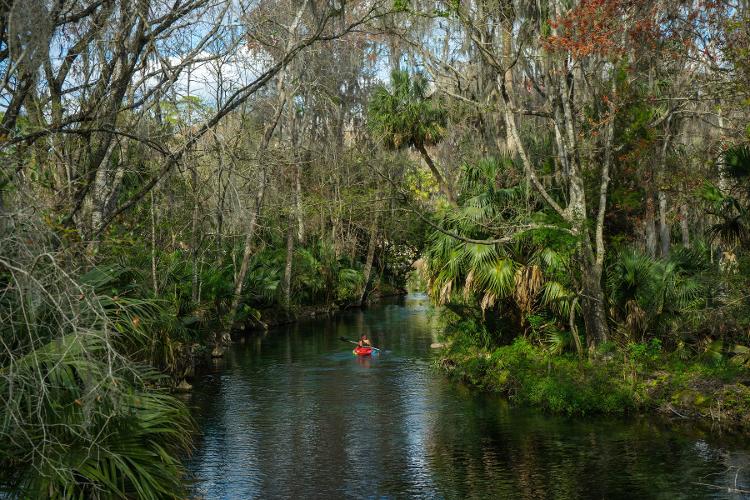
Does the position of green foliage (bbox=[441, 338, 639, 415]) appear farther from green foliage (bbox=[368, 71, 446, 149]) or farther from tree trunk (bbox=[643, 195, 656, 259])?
green foliage (bbox=[368, 71, 446, 149])

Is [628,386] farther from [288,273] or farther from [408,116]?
[288,273]

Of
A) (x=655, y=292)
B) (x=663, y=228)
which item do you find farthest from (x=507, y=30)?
(x=663, y=228)

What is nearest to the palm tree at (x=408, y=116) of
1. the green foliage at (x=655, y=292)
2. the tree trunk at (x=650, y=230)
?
the tree trunk at (x=650, y=230)

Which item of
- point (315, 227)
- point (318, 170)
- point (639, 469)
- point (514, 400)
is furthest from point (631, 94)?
point (315, 227)

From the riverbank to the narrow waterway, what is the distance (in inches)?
14.6

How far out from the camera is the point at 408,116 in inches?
1224

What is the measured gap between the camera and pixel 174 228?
23172 millimetres

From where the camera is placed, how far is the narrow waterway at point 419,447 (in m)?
12.0

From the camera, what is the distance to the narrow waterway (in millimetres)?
12023

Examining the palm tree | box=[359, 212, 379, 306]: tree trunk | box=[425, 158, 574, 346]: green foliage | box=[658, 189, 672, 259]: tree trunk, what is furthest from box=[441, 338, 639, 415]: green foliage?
box=[359, 212, 379, 306]: tree trunk

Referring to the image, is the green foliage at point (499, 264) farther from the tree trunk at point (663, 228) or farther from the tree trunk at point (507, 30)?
the tree trunk at point (663, 228)

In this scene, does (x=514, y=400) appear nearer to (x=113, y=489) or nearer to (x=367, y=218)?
(x=113, y=489)

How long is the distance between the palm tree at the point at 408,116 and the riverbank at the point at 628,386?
45.4 feet

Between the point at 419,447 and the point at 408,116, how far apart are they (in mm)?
18601
